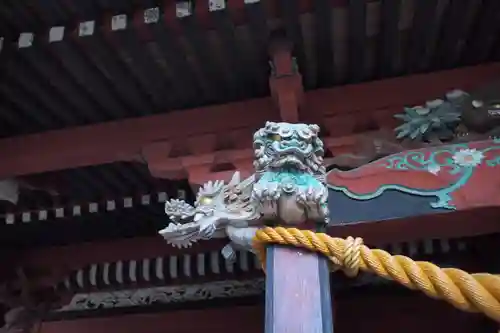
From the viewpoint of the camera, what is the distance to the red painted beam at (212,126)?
2.98 metres

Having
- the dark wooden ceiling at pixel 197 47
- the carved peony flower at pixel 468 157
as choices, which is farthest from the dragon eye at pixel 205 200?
the carved peony flower at pixel 468 157

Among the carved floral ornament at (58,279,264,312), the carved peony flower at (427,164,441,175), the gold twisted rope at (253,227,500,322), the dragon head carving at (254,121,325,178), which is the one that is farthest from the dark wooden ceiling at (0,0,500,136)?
the carved floral ornament at (58,279,264,312)

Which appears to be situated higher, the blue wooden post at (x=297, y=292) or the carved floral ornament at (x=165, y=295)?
the carved floral ornament at (x=165, y=295)

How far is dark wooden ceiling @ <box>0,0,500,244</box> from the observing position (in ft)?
8.40

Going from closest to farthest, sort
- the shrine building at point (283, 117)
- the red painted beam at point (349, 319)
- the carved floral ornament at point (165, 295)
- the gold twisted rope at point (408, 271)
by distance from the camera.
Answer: the gold twisted rope at point (408, 271)
the shrine building at point (283, 117)
the red painted beam at point (349, 319)
the carved floral ornament at point (165, 295)

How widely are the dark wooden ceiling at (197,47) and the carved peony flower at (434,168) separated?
1.87ft

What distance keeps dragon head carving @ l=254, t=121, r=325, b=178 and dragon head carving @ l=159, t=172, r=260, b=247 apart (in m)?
0.21

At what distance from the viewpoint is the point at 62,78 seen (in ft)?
9.57

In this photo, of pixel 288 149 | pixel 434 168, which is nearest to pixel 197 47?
pixel 288 149

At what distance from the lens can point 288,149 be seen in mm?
Answer: 2428

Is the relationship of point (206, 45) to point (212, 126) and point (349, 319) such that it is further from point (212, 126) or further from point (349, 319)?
point (349, 319)

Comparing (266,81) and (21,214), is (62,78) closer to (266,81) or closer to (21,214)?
(266,81)

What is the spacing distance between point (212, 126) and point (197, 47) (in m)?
0.56

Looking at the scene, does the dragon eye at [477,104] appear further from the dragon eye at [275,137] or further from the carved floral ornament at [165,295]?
the carved floral ornament at [165,295]
